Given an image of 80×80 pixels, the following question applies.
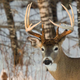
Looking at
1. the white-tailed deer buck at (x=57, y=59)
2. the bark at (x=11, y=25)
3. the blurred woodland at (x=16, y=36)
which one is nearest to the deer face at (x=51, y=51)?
the white-tailed deer buck at (x=57, y=59)

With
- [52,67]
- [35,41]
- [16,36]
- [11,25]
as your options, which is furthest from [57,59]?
[16,36]

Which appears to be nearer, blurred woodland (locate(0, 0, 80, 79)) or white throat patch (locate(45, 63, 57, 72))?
white throat patch (locate(45, 63, 57, 72))

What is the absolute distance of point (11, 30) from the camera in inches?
116

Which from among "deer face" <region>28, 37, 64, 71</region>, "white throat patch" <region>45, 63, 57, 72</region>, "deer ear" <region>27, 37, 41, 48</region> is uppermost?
"deer ear" <region>27, 37, 41, 48</region>

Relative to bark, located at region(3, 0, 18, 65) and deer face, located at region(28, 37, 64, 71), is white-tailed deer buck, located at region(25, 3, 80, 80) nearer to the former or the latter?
deer face, located at region(28, 37, 64, 71)

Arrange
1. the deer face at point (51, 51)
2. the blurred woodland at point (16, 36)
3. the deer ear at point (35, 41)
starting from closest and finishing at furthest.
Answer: the deer face at point (51, 51), the deer ear at point (35, 41), the blurred woodland at point (16, 36)

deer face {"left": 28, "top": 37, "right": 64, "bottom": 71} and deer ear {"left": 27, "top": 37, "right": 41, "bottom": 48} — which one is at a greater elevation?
deer ear {"left": 27, "top": 37, "right": 41, "bottom": 48}

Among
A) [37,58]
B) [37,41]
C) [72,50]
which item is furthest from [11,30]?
[72,50]

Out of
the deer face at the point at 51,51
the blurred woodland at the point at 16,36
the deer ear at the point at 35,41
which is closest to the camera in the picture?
the deer face at the point at 51,51

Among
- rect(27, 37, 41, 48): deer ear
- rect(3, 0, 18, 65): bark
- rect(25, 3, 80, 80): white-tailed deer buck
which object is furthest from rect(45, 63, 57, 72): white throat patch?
rect(3, 0, 18, 65): bark

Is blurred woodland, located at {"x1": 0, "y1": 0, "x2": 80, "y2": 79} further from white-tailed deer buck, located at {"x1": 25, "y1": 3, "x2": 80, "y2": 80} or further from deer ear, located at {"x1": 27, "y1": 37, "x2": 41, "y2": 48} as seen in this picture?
white-tailed deer buck, located at {"x1": 25, "y1": 3, "x2": 80, "y2": 80}

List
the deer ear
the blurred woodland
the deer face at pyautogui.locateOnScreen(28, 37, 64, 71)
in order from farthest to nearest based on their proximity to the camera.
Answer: the blurred woodland < the deer ear < the deer face at pyautogui.locateOnScreen(28, 37, 64, 71)

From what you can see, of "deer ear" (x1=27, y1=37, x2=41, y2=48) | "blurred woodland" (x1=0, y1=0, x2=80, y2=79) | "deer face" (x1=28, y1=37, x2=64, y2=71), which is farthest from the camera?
"blurred woodland" (x1=0, y1=0, x2=80, y2=79)

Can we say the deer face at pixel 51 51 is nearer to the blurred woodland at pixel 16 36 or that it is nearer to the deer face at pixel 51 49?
the deer face at pixel 51 49
